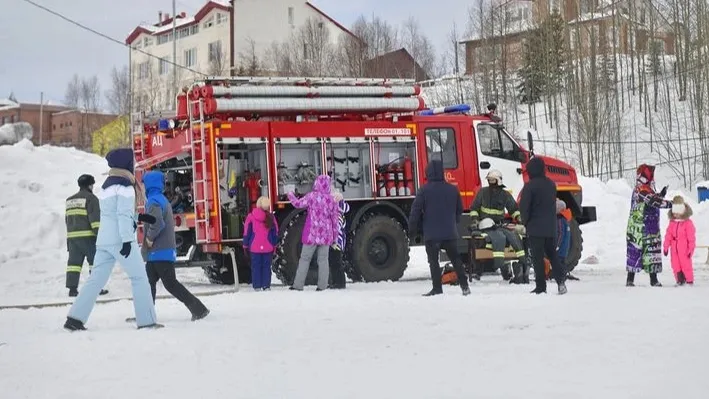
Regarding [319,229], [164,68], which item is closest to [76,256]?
[319,229]

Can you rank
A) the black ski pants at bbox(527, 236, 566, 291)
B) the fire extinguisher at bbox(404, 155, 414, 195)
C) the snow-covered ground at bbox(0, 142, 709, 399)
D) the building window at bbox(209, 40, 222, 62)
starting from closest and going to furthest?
the snow-covered ground at bbox(0, 142, 709, 399)
the black ski pants at bbox(527, 236, 566, 291)
the fire extinguisher at bbox(404, 155, 414, 195)
the building window at bbox(209, 40, 222, 62)

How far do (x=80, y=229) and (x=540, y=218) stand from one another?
6968mm

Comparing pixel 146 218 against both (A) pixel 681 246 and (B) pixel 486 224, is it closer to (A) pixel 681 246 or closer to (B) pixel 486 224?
(B) pixel 486 224

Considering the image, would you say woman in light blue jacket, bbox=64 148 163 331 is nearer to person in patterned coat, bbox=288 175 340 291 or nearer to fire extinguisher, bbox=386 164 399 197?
person in patterned coat, bbox=288 175 340 291

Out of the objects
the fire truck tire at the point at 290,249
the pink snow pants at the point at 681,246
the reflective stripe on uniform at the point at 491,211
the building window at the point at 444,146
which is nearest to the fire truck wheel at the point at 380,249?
the fire truck tire at the point at 290,249

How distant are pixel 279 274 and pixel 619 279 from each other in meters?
5.62

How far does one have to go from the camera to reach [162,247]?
994 centimetres

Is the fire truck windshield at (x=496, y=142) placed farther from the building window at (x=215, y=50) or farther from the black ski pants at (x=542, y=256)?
the building window at (x=215, y=50)

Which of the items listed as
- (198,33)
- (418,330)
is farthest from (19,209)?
(198,33)

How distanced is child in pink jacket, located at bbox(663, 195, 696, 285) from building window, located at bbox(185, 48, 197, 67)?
207 feet

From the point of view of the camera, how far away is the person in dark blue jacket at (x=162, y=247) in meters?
9.74

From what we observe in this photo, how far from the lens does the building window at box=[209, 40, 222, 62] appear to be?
70.2 metres

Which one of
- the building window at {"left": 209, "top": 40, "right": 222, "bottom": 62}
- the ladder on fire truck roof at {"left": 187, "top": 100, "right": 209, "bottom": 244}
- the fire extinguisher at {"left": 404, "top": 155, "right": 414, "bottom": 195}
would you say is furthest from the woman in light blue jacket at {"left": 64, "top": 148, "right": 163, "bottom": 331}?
the building window at {"left": 209, "top": 40, "right": 222, "bottom": 62}

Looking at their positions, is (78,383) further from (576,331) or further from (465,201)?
(465,201)
